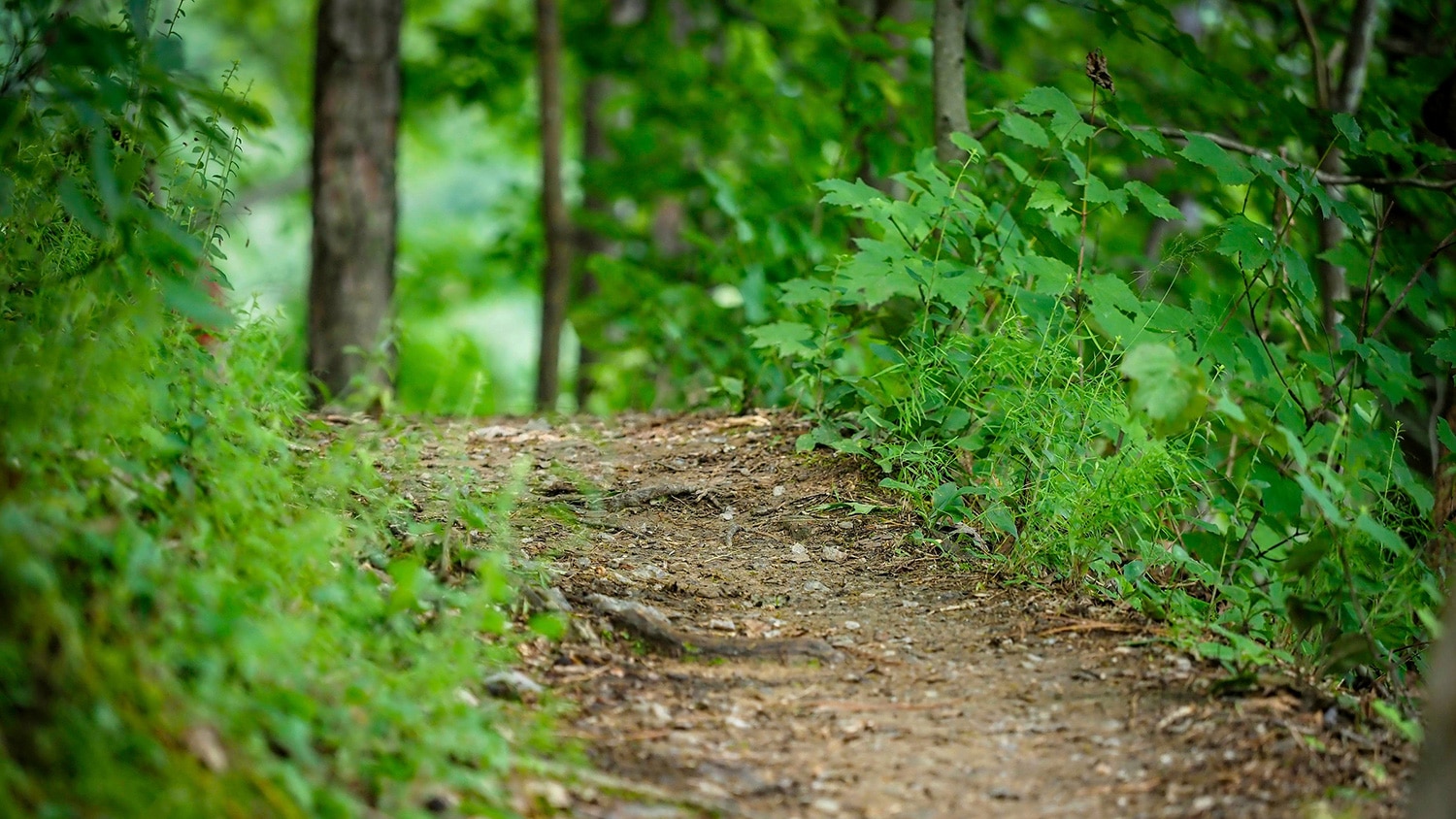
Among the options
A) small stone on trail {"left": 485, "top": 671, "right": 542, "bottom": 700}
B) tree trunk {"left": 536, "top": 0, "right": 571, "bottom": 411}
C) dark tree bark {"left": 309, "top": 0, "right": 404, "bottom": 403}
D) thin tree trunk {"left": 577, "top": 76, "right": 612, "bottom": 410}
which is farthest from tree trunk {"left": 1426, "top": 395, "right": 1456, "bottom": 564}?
thin tree trunk {"left": 577, "top": 76, "right": 612, "bottom": 410}

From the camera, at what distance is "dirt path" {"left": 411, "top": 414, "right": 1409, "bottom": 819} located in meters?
1.94

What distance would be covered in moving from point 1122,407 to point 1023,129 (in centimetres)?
91

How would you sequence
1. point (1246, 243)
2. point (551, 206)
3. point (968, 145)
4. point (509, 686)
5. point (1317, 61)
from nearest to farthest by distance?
point (509, 686) < point (1246, 243) < point (968, 145) < point (1317, 61) < point (551, 206)

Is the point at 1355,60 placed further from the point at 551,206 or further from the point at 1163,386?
the point at 551,206

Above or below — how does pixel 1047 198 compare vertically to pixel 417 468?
above

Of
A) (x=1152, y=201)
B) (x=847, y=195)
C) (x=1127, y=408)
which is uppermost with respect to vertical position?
(x=847, y=195)

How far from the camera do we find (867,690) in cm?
232

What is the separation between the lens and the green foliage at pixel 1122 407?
2.60m

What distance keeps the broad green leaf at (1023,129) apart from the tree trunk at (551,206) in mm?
4257

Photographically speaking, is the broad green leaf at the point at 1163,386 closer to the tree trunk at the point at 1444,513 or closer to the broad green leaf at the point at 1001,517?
the broad green leaf at the point at 1001,517

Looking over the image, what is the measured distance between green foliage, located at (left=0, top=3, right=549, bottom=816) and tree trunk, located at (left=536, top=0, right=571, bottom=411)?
439 centimetres

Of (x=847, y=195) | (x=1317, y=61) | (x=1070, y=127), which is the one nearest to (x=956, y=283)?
(x=847, y=195)

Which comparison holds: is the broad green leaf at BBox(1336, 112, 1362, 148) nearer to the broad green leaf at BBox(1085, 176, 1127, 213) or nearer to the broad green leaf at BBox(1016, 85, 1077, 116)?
the broad green leaf at BBox(1085, 176, 1127, 213)

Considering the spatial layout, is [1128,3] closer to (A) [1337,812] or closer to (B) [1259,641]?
(B) [1259,641]
